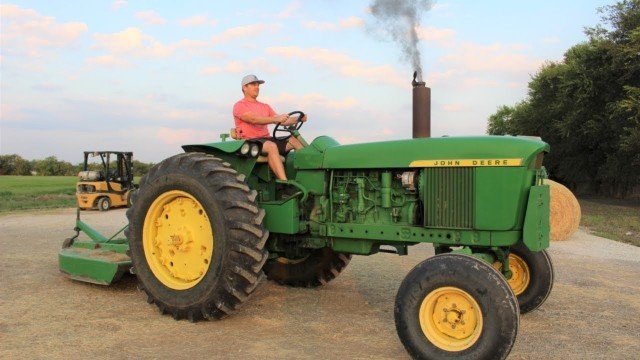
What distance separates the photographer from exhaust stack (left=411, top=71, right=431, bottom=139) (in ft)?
16.7

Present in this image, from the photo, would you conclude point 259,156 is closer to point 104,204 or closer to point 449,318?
point 449,318

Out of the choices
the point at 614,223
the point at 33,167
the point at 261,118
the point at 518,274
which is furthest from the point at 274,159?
the point at 33,167

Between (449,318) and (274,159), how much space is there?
220 cm

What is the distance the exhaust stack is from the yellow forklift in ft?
48.4

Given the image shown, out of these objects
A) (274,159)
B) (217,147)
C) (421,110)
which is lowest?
(274,159)

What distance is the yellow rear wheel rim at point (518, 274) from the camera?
5148mm

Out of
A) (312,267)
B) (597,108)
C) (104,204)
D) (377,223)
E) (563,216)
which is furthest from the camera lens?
(597,108)

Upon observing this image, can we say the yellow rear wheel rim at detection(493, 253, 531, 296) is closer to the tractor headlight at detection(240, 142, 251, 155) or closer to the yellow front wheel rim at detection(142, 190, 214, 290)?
the tractor headlight at detection(240, 142, 251, 155)

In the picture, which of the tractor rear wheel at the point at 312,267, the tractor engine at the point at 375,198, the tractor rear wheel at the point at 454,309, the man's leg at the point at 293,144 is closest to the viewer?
the tractor rear wheel at the point at 454,309

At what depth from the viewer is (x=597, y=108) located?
925 inches

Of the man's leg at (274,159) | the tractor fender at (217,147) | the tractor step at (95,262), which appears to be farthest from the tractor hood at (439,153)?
the tractor step at (95,262)

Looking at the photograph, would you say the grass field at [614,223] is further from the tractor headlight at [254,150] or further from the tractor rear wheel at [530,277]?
the tractor headlight at [254,150]

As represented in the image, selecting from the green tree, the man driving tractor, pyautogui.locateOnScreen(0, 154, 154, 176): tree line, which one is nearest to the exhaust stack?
the man driving tractor

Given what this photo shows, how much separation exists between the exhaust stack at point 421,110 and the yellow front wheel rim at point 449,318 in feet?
5.70
